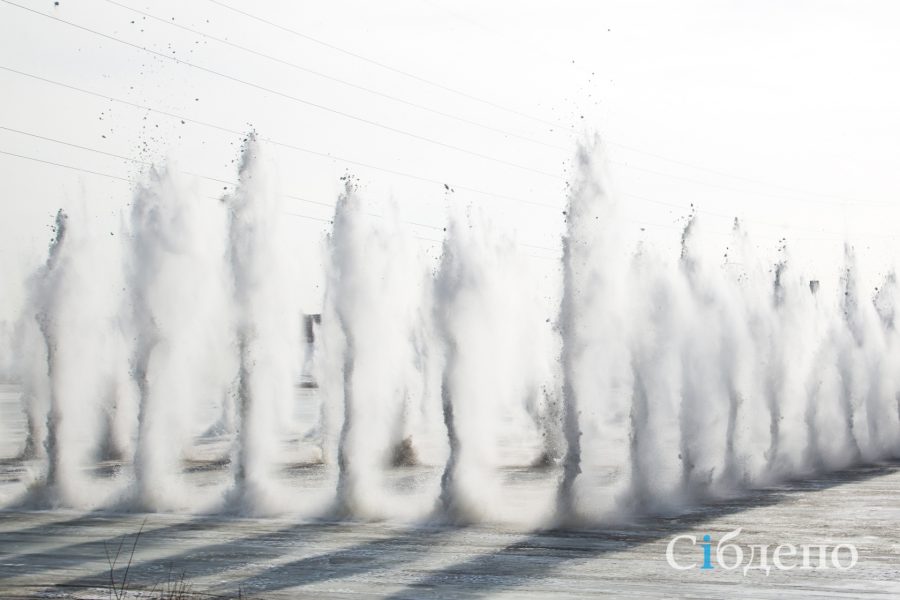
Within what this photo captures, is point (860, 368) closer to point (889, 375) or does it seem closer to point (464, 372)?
point (889, 375)

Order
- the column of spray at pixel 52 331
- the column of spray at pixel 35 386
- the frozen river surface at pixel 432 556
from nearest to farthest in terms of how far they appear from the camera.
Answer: the frozen river surface at pixel 432 556, the column of spray at pixel 52 331, the column of spray at pixel 35 386

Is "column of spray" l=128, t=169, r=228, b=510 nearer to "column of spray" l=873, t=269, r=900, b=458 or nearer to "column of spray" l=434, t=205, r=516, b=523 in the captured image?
"column of spray" l=434, t=205, r=516, b=523

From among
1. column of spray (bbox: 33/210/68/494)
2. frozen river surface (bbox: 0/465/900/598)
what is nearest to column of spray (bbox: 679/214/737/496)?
frozen river surface (bbox: 0/465/900/598)

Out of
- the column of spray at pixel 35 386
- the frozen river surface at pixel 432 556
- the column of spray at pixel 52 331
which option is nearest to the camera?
the frozen river surface at pixel 432 556

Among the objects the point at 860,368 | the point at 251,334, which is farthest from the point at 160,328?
the point at 860,368

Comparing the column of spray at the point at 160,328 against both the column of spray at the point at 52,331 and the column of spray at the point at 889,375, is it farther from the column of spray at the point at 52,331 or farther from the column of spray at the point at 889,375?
the column of spray at the point at 889,375

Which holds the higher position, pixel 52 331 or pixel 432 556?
pixel 52 331

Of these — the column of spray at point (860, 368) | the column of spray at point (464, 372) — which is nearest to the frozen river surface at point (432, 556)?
the column of spray at point (464, 372)

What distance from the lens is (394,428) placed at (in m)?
A: 45.4

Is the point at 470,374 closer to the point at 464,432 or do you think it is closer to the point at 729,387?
the point at 464,432

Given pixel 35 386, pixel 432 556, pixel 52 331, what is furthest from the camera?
pixel 35 386

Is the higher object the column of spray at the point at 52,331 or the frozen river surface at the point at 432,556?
the column of spray at the point at 52,331

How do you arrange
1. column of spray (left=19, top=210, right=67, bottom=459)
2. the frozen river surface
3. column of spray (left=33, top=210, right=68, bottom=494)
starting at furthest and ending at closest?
column of spray (left=19, top=210, right=67, bottom=459) < column of spray (left=33, top=210, right=68, bottom=494) < the frozen river surface

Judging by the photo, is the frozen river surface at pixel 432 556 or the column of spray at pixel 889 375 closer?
the frozen river surface at pixel 432 556
